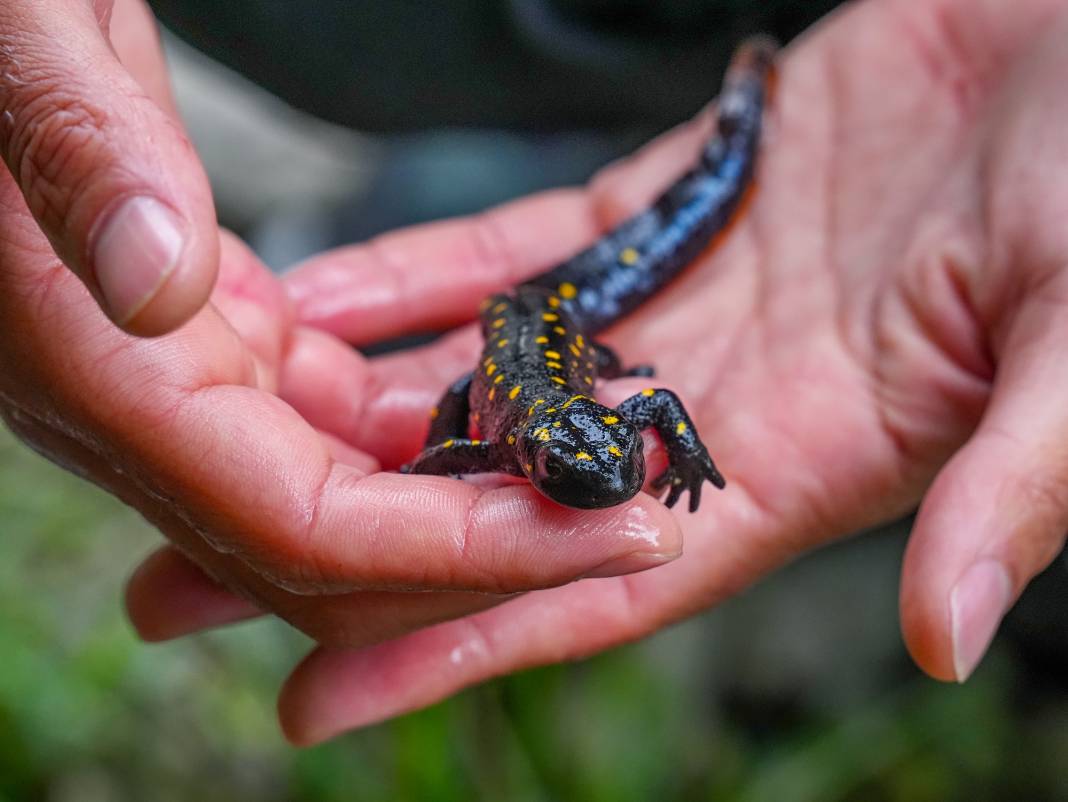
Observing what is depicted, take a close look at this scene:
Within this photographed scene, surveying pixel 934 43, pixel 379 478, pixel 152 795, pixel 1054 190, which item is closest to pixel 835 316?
pixel 1054 190

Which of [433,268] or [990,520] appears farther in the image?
[433,268]

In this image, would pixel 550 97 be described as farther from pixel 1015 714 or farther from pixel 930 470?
pixel 1015 714

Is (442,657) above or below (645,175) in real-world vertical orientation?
below

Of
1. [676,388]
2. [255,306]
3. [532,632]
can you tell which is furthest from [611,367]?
[255,306]

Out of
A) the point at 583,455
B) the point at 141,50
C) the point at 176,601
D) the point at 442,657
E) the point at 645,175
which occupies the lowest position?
the point at 442,657

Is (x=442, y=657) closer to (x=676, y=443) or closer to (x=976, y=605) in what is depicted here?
(x=676, y=443)
